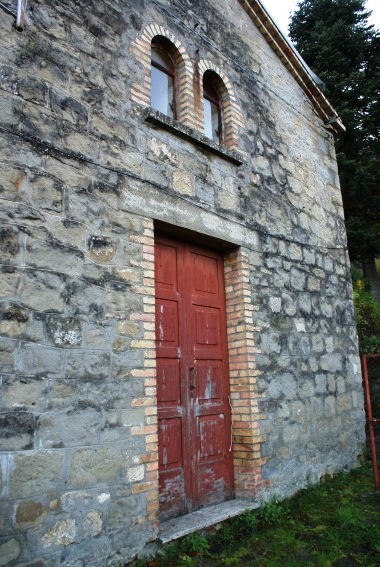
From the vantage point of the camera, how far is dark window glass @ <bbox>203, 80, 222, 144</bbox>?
5301 millimetres

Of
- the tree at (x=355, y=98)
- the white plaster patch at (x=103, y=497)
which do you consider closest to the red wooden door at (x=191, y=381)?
the white plaster patch at (x=103, y=497)

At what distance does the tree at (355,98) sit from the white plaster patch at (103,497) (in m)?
11.8

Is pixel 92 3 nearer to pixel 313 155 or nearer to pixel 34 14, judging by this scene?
pixel 34 14

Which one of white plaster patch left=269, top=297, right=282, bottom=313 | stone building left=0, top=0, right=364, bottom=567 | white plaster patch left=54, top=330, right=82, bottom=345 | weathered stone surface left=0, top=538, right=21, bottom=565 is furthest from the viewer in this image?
white plaster patch left=269, top=297, right=282, bottom=313

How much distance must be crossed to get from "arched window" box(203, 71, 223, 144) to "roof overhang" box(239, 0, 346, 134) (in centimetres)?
167

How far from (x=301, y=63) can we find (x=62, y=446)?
652 centimetres

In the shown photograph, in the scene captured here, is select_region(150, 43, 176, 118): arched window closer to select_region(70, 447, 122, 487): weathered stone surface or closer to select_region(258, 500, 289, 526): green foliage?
select_region(70, 447, 122, 487): weathered stone surface

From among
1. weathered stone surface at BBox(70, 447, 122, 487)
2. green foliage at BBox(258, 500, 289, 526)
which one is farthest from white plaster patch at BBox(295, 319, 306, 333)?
weathered stone surface at BBox(70, 447, 122, 487)

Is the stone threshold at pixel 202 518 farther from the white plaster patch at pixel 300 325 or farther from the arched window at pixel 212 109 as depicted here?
the arched window at pixel 212 109

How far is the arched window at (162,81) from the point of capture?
4730 millimetres

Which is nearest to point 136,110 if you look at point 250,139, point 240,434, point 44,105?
point 44,105

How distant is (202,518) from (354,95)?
13.8m

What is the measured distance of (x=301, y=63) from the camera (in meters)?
6.84

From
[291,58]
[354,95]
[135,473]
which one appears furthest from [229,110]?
[354,95]
